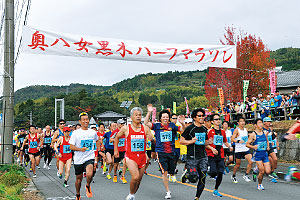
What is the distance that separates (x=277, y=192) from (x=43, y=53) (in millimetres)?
7529

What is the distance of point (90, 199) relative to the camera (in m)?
8.62

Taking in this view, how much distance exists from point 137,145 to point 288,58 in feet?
264

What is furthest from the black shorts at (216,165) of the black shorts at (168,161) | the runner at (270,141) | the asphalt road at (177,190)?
the runner at (270,141)

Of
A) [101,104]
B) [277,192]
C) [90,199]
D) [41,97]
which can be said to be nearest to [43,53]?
[90,199]

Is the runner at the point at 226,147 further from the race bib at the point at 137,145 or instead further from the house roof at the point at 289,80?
the house roof at the point at 289,80

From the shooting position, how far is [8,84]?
11867mm

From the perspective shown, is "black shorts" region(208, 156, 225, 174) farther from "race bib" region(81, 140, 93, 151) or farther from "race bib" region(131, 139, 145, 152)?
"race bib" region(81, 140, 93, 151)

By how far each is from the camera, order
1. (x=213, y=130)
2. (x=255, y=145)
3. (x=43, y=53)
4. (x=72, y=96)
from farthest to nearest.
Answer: (x=72, y=96) < (x=43, y=53) < (x=255, y=145) < (x=213, y=130)

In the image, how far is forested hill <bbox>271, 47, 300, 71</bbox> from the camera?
243ft

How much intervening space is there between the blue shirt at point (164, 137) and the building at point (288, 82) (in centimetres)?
3755

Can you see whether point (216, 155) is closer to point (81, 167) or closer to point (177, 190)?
point (177, 190)

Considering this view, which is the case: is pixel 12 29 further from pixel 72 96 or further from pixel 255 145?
pixel 72 96

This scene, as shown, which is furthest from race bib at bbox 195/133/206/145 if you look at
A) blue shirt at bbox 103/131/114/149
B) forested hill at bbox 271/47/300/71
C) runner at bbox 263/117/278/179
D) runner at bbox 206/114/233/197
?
forested hill at bbox 271/47/300/71

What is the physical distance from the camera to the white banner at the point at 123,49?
420 inches
